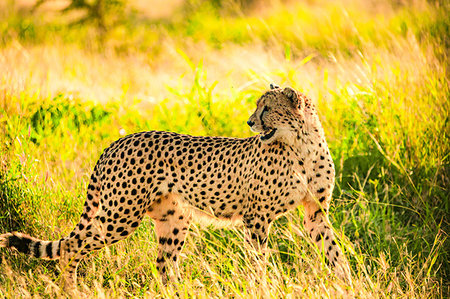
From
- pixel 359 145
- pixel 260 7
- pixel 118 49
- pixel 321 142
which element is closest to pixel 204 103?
pixel 359 145

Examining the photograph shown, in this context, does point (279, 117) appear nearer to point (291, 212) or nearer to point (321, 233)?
point (321, 233)

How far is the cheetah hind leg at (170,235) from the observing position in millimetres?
3523

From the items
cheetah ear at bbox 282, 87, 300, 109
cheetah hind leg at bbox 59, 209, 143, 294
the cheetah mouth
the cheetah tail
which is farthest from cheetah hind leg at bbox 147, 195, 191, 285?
cheetah ear at bbox 282, 87, 300, 109

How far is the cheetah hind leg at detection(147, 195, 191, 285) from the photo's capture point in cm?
352

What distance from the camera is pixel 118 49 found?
11531mm

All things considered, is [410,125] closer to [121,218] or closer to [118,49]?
[121,218]

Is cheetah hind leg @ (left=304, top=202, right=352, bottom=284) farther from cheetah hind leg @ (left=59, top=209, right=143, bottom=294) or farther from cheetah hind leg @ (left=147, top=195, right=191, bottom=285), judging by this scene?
cheetah hind leg @ (left=59, top=209, right=143, bottom=294)

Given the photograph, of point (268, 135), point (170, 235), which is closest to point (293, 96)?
point (268, 135)

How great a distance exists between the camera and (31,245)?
328cm

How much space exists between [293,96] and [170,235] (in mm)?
1099

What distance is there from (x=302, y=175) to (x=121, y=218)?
3.22 feet

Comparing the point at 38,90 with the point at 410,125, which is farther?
the point at 38,90

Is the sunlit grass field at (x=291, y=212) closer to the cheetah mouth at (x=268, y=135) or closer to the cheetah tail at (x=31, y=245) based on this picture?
the cheetah tail at (x=31, y=245)

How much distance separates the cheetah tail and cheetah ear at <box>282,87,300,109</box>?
4.78 feet
